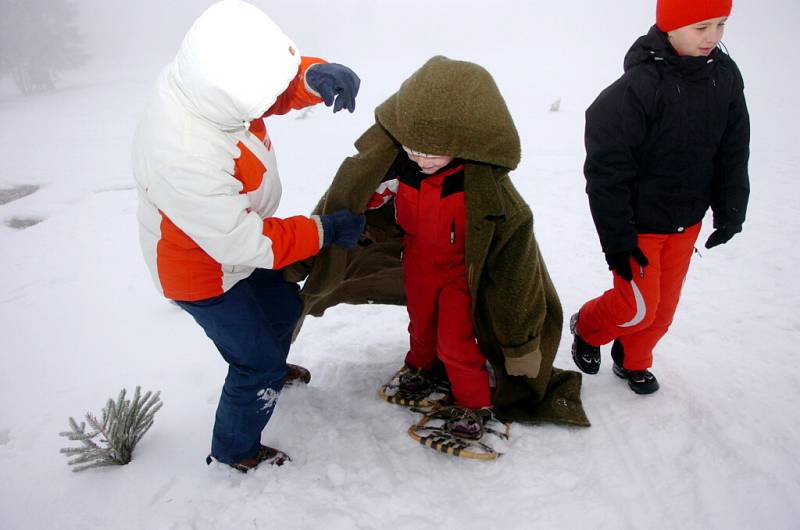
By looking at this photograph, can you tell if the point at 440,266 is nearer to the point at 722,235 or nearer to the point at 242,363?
the point at 242,363

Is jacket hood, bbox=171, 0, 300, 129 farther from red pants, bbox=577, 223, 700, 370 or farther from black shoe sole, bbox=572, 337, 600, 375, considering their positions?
black shoe sole, bbox=572, 337, 600, 375

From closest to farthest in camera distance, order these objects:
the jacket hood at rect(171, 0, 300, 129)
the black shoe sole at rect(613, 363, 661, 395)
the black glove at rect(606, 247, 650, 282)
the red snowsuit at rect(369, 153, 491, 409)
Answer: the jacket hood at rect(171, 0, 300, 129)
the red snowsuit at rect(369, 153, 491, 409)
the black glove at rect(606, 247, 650, 282)
the black shoe sole at rect(613, 363, 661, 395)

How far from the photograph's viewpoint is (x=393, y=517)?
2039 millimetres

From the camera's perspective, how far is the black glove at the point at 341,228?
2021 millimetres

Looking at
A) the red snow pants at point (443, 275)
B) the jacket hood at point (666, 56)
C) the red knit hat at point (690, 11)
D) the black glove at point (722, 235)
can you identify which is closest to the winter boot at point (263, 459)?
the red snow pants at point (443, 275)

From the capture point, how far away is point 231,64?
155 cm

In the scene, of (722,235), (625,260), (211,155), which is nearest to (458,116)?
(211,155)

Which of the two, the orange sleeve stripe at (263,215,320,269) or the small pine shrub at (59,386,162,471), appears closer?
the orange sleeve stripe at (263,215,320,269)

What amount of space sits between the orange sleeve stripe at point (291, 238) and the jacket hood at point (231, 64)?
430mm

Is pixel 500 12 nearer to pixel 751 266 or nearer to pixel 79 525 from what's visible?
pixel 751 266

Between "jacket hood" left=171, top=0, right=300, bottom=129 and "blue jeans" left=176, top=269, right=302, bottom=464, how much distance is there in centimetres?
77

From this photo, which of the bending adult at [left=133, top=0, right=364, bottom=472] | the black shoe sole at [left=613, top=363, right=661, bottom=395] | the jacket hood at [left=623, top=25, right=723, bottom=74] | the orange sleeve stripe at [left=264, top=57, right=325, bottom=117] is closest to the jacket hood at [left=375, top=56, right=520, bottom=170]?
the bending adult at [left=133, top=0, right=364, bottom=472]

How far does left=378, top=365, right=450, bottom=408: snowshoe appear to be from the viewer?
267cm

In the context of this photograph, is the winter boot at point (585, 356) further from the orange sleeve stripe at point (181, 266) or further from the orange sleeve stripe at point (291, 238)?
the orange sleeve stripe at point (181, 266)
